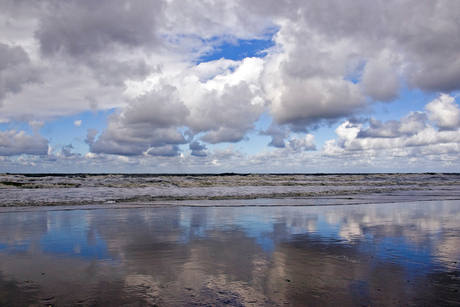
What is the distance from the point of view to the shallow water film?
5516 mm

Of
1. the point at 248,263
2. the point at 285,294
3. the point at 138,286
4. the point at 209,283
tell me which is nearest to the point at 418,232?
the point at 248,263

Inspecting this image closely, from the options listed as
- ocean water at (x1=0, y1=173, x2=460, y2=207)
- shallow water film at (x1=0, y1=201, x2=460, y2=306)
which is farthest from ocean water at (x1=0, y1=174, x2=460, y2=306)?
ocean water at (x1=0, y1=173, x2=460, y2=207)

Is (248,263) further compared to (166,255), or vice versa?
(166,255)

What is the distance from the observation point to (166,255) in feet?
27.5

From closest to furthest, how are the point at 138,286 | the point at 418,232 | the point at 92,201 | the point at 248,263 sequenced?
the point at 138,286 < the point at 248,263 < the point at 418,232 < the point at 92,201

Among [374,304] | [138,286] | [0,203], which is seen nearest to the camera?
[374,304]

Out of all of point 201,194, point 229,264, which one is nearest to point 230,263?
point 229,264

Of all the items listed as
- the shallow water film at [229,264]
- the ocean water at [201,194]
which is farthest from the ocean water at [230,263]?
the ocean water at [201,194]

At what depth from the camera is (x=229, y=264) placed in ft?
24.7

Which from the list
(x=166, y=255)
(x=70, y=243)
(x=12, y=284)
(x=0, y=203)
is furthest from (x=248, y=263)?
(x=0, y=203)

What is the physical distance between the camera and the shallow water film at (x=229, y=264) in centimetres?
Result: 552

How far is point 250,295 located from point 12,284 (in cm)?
496

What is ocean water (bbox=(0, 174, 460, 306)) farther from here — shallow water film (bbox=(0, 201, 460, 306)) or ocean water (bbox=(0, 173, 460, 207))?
ocean water (bbox=(0, 173, 460, 207))

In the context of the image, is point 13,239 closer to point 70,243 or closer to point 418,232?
point 70,243
